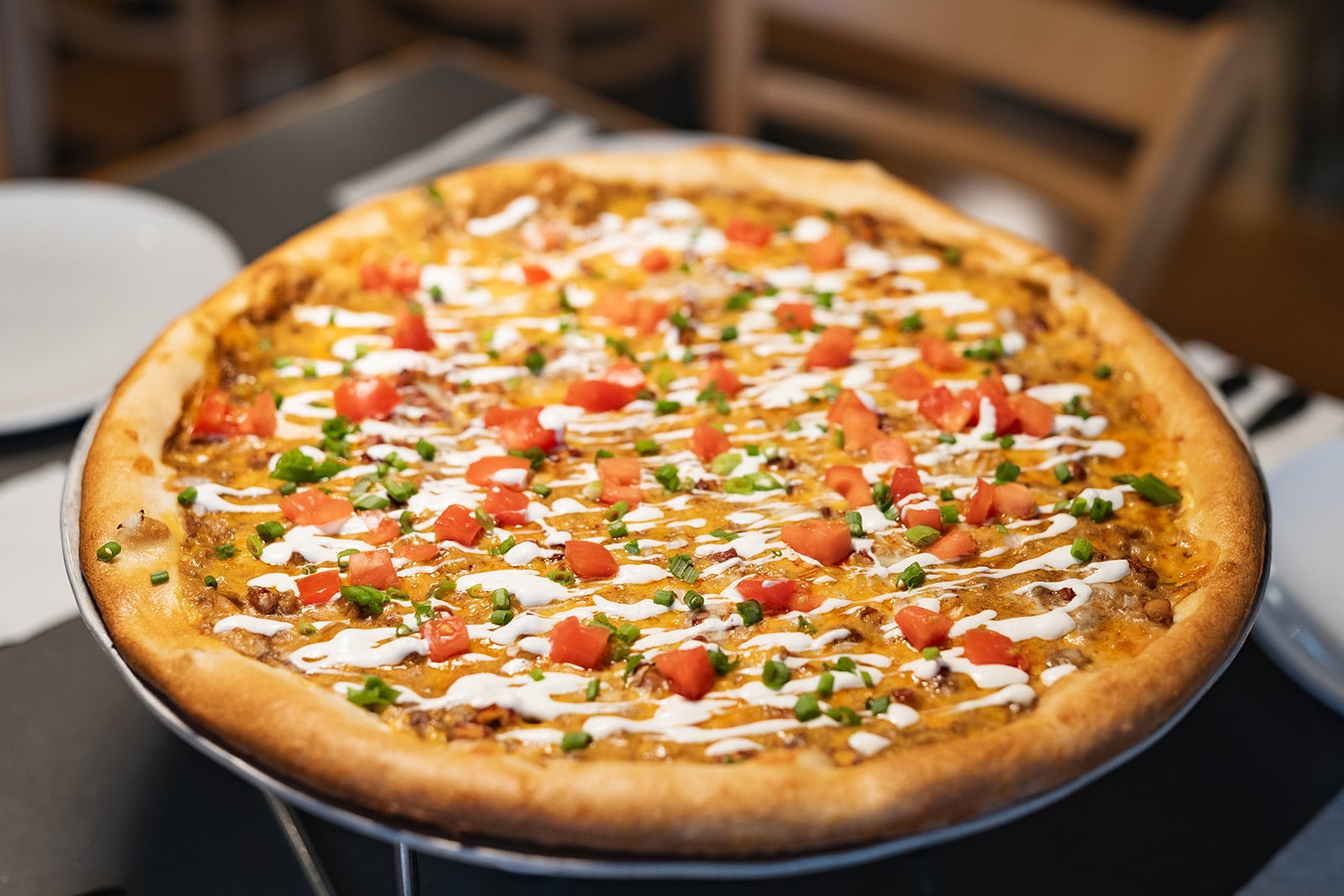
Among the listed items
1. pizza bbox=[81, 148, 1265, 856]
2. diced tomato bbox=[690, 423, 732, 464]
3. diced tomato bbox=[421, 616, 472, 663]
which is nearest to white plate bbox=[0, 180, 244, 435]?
pizza bbox=[81, 148, 1265, 856]

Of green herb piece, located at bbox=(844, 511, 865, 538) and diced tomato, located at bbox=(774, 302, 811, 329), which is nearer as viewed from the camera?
green herb piece, located at bbox=(844, 511, 865, 538)

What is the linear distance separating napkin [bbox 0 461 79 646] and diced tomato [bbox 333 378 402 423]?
0.49 m

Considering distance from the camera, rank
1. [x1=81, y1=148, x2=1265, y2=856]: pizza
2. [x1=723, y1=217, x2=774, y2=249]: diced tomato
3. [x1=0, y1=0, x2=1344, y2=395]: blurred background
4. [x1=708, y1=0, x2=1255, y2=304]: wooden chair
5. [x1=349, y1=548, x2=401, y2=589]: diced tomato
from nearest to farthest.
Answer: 1. [x1=81, y1=148, x2=1265, y2=856]: pizza
2. [x1=349, y1=548, x2=401, y2=589]: diced tomato
3. [x1=723, y1=217, x2=774, y2=249]: diced tomato
4. [x1=708, y1=0, x2=1255, y2=304]: wooden chair
5. [x1=0, y1=0, x2=1344, y2=395]: blurred background

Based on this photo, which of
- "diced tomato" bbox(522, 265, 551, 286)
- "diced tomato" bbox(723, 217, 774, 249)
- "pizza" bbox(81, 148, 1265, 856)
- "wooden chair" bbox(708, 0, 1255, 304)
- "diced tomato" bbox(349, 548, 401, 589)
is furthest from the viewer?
"wooden chair" bbox(708, 0, 1255, 304)

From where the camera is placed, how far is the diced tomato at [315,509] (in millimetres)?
1859

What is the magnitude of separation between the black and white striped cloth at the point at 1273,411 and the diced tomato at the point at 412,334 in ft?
5.17

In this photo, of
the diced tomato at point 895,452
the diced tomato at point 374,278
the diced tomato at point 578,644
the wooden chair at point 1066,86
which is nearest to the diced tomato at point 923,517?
the diced tomato at point 895,452

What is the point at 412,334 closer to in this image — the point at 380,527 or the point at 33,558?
the point at 380,527

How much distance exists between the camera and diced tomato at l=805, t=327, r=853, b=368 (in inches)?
89.2

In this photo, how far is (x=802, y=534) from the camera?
1.83 meters

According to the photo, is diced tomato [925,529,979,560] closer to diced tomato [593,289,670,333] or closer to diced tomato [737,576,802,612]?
diced tomato [737,576,802,612]

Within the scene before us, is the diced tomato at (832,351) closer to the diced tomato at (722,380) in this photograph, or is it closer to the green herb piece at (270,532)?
the diced tomato at (722,380)

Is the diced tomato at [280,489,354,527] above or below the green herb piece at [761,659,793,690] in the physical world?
below

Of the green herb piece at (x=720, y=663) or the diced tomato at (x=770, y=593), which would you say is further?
the diced tomato at (x=770, y=593)
